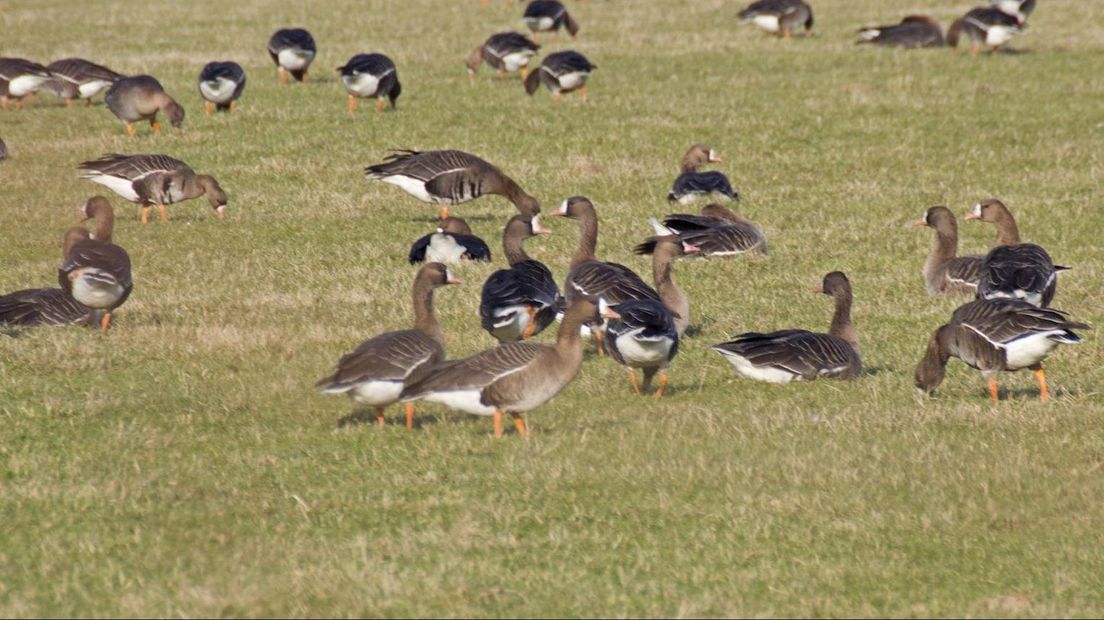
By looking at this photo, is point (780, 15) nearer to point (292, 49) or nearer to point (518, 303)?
point (292, 49)

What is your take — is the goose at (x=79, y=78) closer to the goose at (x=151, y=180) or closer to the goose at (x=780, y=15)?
the goose at (x=151, y=180)

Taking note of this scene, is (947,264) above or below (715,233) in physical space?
below

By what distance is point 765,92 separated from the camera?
1276 inches

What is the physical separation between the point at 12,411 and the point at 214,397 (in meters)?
1.75

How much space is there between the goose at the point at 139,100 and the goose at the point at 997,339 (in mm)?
18607

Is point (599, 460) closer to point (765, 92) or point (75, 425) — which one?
point (75, 425)

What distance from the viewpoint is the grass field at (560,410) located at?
31.1 feet

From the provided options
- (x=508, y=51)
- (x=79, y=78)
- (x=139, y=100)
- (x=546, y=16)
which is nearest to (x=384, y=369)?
(x=139, y=100)

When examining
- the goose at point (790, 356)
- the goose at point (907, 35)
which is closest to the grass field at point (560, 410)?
the goose at point (790, 356)

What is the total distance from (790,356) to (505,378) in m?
3.54

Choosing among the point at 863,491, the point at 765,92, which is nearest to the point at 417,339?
the point at 863,491

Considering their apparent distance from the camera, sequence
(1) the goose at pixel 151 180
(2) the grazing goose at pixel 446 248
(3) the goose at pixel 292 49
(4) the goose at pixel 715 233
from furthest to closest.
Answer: (3) the goose at pixel 292 49 < (1) the goose at pixel 151 180 < (4) the goose at pixel 715 233 < (2) the grazing goose at pixel 446 248

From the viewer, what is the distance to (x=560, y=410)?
13578mm

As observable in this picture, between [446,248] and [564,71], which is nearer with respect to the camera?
[446,248]
